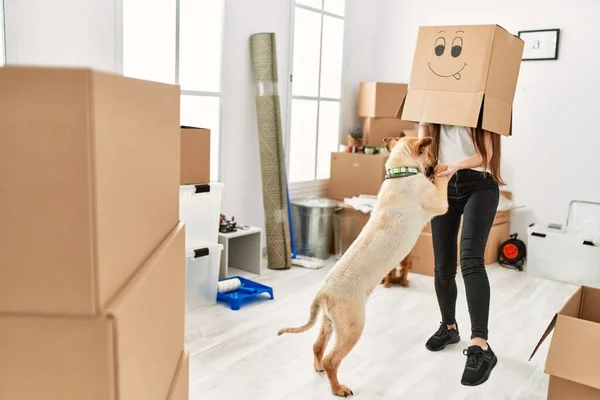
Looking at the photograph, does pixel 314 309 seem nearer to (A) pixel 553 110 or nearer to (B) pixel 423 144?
(B) pixel 423 144

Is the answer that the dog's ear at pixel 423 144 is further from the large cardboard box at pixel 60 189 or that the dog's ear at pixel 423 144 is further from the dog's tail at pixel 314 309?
the large cardboard box at pixel 60 189

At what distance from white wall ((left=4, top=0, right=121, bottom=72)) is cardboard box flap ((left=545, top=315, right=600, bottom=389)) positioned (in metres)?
2.28

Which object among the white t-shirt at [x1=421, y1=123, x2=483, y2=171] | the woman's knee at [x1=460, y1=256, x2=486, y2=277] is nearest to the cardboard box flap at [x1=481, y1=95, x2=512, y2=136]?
the white t-shirt at [x1=421, y1=123, x2=483, y2=171]

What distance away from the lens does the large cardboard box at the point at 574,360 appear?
63.8 inches

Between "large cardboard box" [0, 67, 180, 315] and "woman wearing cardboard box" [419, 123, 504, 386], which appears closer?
"large cardboard box" [0, 67, 180, 315]

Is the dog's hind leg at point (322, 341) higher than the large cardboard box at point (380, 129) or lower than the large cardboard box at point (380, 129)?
lower

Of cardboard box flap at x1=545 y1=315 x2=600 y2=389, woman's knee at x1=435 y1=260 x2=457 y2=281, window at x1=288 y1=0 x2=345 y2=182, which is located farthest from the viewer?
window at x1=288 y1=0 x2=345 y2=182

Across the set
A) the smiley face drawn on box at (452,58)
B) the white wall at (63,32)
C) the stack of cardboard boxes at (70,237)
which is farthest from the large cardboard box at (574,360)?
the white wall at (63,32)

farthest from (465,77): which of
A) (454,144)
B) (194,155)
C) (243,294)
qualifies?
(243,294)

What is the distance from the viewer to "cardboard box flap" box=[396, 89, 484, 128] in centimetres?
219

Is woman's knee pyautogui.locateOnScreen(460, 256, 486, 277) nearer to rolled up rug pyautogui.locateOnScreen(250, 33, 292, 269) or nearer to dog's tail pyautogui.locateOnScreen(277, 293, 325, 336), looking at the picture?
dog's tail pyautogui.locateOnScreen(277, 293, 325, 336)

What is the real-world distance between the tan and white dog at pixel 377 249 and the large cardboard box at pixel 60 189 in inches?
61.4

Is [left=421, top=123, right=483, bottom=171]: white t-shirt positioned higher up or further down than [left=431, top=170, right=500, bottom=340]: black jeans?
higher up

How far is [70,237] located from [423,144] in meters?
1.91
